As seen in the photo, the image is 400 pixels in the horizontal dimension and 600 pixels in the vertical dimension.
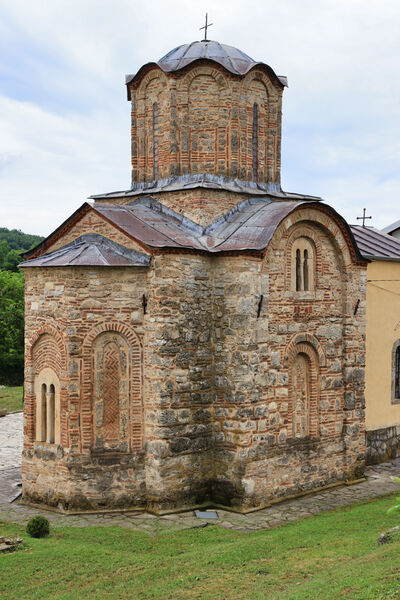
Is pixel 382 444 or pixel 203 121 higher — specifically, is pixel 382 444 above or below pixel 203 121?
below

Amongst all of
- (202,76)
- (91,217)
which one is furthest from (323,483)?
(202,76)

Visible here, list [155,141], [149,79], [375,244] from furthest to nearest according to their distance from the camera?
[375,244] → [155,141] → [149,79]

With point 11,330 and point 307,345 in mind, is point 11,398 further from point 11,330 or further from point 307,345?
point 307,345

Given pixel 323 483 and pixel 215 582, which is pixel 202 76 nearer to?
pixel 323 483

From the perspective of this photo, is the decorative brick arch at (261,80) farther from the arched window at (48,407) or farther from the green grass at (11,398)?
the green grass at (11,398)

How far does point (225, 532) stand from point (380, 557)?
11.7 feet

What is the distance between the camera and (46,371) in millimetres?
12625

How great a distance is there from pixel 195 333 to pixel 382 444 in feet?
21.9

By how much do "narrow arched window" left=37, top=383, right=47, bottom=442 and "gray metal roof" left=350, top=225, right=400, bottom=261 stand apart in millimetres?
8317

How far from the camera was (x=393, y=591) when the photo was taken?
6.54m

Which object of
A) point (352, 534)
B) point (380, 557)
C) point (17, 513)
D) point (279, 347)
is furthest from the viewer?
point (279, 347)

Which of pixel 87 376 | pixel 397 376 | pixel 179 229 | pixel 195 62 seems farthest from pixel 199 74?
pixel 397 376

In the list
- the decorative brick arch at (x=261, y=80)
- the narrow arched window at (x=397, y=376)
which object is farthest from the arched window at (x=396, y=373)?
the decorative brick arch at (x=261, y=80)

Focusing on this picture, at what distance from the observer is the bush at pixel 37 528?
417 inches
